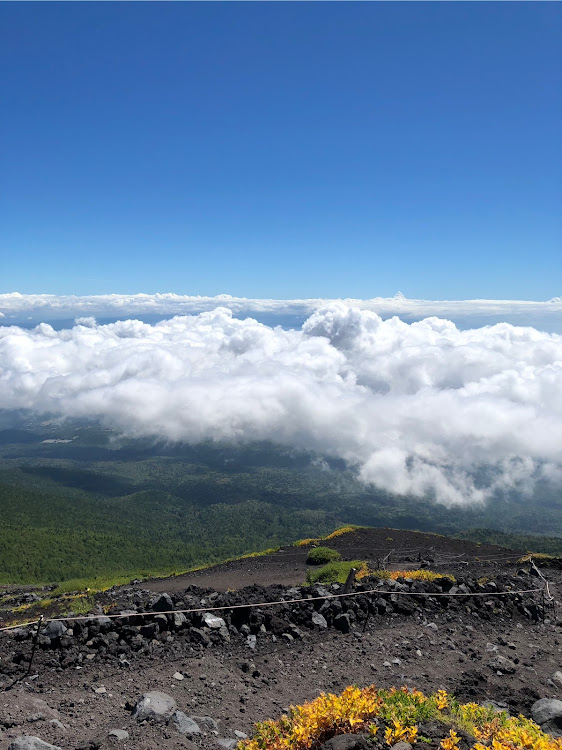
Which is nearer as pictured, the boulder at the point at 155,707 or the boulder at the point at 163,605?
the boulder at the point at 155,707

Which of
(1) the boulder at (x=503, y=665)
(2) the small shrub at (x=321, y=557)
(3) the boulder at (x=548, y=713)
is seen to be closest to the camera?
(3) the boulder at (x=548, y=713)

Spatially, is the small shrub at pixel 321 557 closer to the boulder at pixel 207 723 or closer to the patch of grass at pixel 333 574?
the patch of grass at pixel 333 574

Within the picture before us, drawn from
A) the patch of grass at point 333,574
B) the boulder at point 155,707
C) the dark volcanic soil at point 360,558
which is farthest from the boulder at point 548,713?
the dark volcanic soil at point 360,558

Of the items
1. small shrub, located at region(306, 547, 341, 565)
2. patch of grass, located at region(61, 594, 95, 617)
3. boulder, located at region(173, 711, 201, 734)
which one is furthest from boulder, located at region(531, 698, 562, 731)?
small shrub, located at region(306, 547, 341, 565)

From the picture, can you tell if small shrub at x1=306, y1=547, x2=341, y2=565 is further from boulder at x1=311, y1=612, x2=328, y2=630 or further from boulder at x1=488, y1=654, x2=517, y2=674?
boulder at x1=488, y1=654, x2=517, y2=674

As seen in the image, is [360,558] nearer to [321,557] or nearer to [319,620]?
[321,557]

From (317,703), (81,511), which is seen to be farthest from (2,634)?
(81,511)
